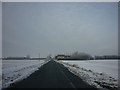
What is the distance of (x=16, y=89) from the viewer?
414 inches

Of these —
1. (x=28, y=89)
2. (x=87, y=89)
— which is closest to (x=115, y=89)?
(x=87, y=89)

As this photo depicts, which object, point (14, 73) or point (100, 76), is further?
point (14, 73)

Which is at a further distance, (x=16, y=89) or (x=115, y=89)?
(x=115, y=89)

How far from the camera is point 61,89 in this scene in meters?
10.7

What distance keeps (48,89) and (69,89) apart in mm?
1216

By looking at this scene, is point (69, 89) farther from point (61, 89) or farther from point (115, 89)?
point (115, 89)

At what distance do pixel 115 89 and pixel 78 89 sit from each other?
2.39 metres

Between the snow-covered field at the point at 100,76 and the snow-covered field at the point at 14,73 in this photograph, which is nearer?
the snow-covered field at the point at 100,76

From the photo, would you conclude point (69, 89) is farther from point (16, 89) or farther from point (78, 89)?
point (16, 89)

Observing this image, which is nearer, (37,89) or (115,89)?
(37,89)

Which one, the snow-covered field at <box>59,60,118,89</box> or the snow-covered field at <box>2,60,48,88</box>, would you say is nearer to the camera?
the snow-covered field at <box>59,60,118,89</box>

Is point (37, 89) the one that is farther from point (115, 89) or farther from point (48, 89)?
point (115, 89)

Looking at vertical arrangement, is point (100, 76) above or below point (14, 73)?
below

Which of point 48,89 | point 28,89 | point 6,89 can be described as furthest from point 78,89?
point 6,89
